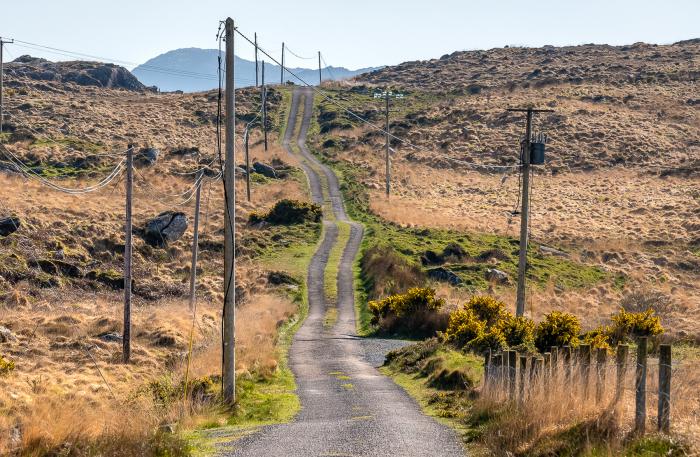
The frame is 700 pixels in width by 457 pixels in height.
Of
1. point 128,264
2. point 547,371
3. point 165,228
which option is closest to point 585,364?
point 547,371

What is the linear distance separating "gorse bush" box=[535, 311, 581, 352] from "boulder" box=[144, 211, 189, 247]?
33.9 meters

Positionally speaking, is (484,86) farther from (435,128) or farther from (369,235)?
(369,235)

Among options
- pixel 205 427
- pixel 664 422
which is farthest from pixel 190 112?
pixel 664 422

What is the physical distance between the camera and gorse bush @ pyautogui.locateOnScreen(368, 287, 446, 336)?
34769 mm

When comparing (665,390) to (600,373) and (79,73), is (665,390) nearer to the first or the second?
(600,373)

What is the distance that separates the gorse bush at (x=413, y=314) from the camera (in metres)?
34.8

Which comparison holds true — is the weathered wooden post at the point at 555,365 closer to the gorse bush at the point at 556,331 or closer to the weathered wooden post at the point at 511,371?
the weathered wooden post at the point at 511,371

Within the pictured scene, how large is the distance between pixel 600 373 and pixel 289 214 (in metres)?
54.1

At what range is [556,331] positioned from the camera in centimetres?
2523

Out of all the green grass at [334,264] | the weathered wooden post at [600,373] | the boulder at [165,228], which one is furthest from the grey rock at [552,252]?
the weathered wooden post at [600,373]

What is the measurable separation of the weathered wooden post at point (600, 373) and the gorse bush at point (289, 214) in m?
52.8

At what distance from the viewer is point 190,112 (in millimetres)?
114438

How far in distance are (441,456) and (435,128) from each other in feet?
311

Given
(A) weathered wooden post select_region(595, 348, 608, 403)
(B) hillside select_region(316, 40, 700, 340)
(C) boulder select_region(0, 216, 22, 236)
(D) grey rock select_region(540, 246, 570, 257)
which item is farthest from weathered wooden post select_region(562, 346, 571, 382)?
(D) grey rock select_region(540, 246, 570, 257)
